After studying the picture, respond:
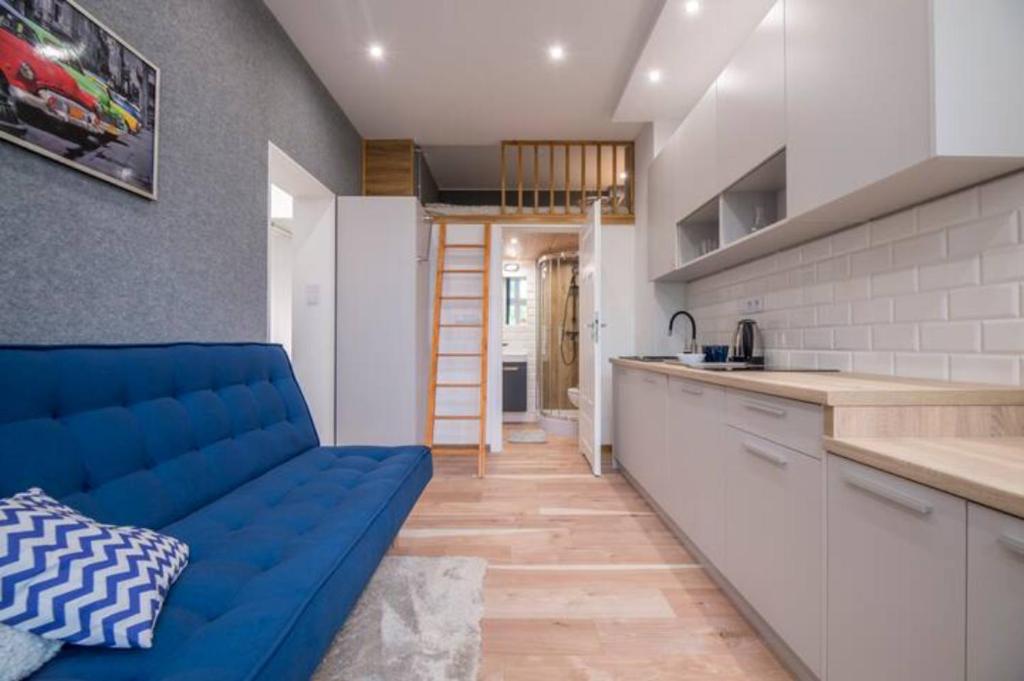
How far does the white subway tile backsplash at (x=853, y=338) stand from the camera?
66.7 inches

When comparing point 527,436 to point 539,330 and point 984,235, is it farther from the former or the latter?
point 984,235

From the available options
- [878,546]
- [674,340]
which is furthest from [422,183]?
[878,546]

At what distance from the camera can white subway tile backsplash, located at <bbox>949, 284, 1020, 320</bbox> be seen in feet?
3.97

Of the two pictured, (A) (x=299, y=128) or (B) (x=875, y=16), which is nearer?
(B) (x=875, y=16)

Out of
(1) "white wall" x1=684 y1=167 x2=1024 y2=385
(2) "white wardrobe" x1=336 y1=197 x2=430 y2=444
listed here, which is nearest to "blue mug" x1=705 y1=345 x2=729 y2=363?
(1) "white wall" x1=684 y1=167 x2=1024 y2=385

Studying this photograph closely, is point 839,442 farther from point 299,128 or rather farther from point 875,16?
point 299,128

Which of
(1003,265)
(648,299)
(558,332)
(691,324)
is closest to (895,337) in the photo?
(1003,265)

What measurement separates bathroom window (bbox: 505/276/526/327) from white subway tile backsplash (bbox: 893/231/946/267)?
15.3 feet

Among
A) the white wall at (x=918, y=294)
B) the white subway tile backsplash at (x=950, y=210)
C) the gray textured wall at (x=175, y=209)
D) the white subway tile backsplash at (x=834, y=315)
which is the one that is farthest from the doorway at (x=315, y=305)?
the white subway tile backsplash at (x=950, y=210)

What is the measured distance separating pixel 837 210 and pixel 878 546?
3.75 ft

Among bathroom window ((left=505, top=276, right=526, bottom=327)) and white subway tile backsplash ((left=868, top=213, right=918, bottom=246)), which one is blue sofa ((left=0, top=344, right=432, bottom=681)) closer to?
white subway tile backsplash ((left=868, top=213, right=918, bottom=246))

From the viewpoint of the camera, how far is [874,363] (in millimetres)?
1653

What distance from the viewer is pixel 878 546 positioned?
966mm

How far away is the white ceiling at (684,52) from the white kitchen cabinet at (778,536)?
2024 mm
